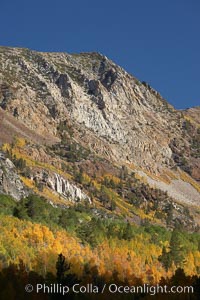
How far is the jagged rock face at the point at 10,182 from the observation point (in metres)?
169

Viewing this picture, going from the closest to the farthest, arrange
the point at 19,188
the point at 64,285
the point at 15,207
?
the point at 64,285 < the point at 15,207 < the point at 19,188

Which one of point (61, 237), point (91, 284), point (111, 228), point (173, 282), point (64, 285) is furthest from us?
point (111, 228)

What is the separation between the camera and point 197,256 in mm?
163625

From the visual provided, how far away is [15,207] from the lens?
477 feet

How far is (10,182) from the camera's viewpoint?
575 feet

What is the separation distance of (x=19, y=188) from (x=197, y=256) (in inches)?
2462

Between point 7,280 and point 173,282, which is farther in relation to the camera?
point 173,282

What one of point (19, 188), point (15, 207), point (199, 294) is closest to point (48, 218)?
point (15, 207)

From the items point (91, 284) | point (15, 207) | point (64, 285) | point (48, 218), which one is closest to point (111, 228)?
point (48, 218)

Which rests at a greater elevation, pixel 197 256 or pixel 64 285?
pixel 197 256

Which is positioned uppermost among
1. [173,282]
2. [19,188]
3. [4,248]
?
[19,188]

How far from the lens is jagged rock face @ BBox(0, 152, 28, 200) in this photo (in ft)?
555

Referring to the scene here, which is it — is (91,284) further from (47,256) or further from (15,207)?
(15,207)

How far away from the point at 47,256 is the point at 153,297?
3064 cm
